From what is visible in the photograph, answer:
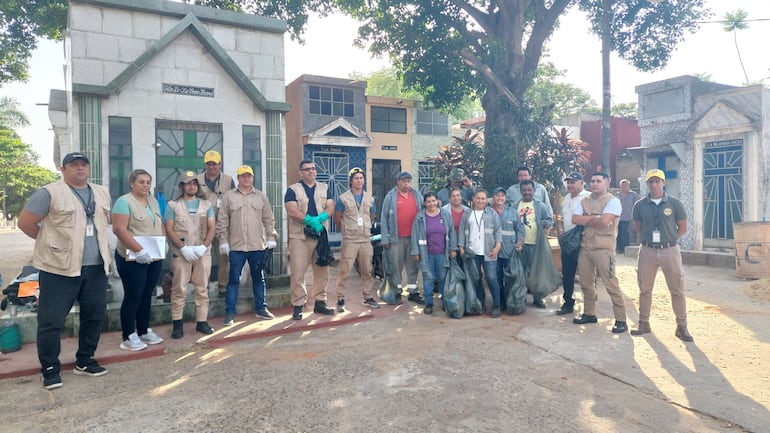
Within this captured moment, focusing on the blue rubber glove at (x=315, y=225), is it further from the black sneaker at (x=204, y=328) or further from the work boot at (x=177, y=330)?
the work boot at (x=177, y=330)

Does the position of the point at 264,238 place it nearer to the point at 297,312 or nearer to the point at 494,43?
the point at 297,312

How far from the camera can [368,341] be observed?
17.9 feet

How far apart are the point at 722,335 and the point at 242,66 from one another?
23.5 ft

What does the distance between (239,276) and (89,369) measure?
1.82m

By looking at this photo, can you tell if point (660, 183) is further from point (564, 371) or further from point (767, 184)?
point (767, 184)

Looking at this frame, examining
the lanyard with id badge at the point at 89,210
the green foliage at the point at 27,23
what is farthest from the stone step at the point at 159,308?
the green foliage at the point at 27,23

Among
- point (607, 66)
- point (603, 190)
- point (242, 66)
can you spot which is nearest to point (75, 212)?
point (242, 66)

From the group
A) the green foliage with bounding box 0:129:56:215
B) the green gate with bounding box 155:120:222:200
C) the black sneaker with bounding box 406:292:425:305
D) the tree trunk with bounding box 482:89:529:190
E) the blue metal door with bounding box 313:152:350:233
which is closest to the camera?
Result: the green gate with bounding box 155:120:222:200

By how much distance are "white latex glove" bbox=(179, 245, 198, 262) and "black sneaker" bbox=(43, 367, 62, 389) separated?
1580 mm

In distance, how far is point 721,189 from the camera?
12.6m

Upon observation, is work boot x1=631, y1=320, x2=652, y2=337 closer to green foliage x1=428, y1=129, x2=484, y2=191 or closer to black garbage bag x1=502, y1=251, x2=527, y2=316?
black garbage bag x1=502, y1=251, x2=527, y2=316

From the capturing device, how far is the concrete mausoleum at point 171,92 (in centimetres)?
645

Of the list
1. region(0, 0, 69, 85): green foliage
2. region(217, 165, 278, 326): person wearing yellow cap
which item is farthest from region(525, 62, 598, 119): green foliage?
region(217, 165, 278, 326): person wearing yellow cap

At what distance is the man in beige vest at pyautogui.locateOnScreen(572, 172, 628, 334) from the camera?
19.2 ft
